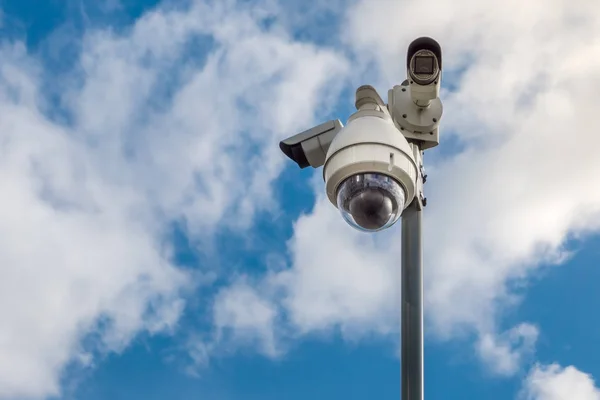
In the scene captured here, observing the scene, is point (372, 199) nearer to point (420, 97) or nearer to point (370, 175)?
point (370, 175)

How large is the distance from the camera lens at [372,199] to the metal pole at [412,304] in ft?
1.15

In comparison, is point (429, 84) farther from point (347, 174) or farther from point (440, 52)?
point (347, 174)

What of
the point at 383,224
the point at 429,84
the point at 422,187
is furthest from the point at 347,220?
the point at 429,84

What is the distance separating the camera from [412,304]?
304 cm

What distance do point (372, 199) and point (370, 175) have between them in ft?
0.31

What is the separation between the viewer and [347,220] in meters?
2.90

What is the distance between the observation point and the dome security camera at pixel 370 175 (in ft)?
9.14

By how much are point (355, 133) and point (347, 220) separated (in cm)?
35

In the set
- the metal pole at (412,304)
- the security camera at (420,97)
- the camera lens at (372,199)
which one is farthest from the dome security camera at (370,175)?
the security camera at (420,97)

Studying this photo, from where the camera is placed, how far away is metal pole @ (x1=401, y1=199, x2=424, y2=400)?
2.90 m

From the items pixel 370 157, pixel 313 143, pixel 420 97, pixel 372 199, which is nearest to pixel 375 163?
pixel 370 157

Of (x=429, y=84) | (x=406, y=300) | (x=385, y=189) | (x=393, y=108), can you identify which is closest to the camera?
→ (x=385, y=189)

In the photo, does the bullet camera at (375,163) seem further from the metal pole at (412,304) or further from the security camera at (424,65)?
the metal pole at (412,304)

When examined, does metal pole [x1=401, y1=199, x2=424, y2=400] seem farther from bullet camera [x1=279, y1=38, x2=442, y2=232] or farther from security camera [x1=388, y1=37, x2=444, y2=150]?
security camera [x1=388, y1=37, x2=444, y2=150]
